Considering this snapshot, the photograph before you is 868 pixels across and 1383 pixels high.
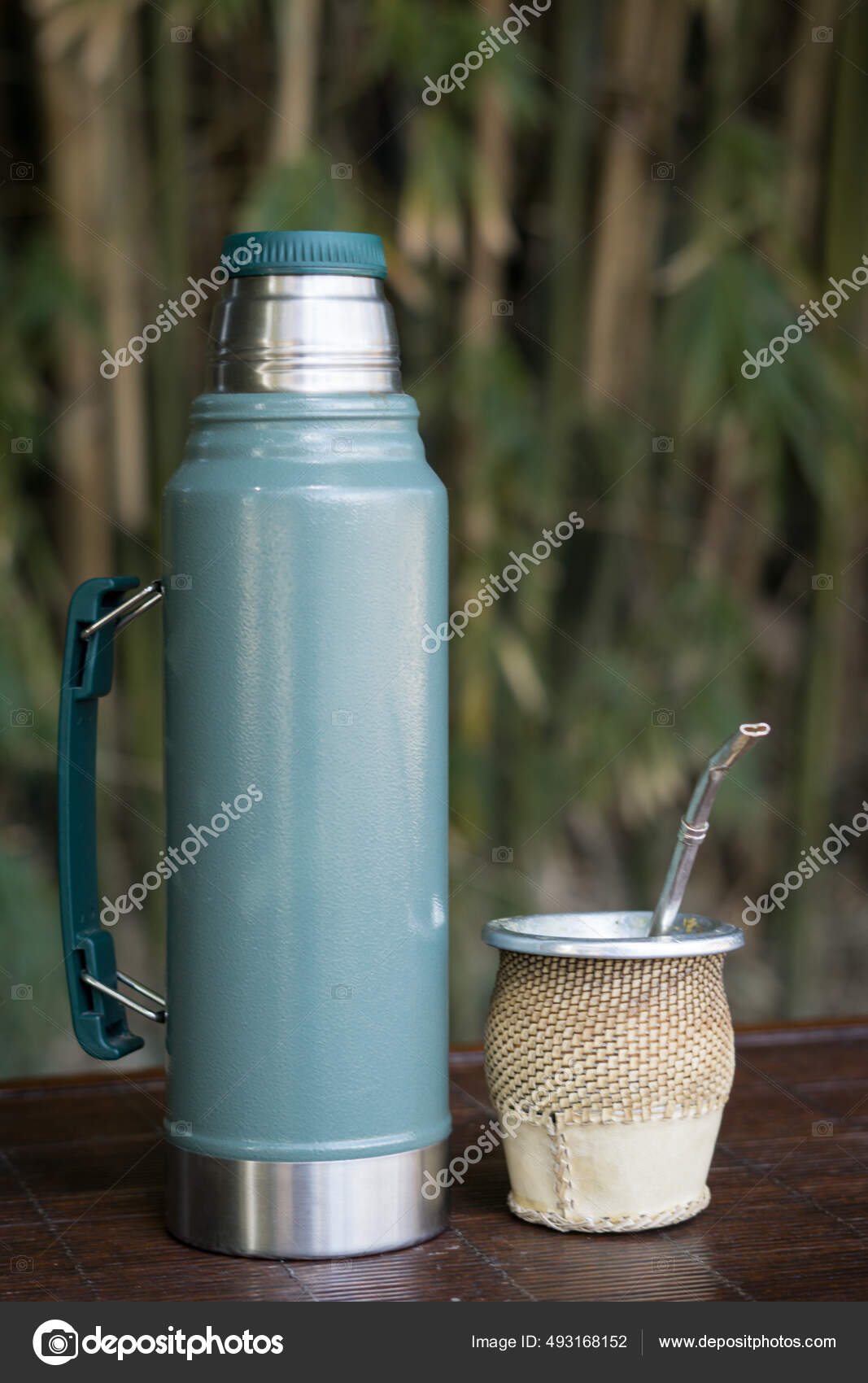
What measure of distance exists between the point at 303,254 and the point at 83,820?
35cm

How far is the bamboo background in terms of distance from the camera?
1.77 metres

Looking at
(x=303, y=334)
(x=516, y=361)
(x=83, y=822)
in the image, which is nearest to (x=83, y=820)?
(x=83, y=822)

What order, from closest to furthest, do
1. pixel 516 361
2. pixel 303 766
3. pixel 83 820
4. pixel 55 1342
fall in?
pixel 55 1342, pixel 303 766, pixel 83 820, pixel 516 361

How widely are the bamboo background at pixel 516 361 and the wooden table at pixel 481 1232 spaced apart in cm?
66

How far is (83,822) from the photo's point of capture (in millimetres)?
1039

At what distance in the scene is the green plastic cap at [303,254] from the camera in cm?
91

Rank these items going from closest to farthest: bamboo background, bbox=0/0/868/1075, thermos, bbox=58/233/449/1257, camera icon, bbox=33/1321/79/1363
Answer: camera icon, bbox=33/1321/79/1363
thermos, bbox=58/233/449/1257
bamboo background, bbox=0/0/868/1075

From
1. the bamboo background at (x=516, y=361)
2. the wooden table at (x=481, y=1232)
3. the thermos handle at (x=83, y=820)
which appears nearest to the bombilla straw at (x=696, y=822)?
the wooden table at (x=481, y=1232)

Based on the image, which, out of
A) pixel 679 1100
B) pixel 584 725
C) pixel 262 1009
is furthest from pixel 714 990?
pixel 584 725

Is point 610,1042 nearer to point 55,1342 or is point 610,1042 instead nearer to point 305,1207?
point 305,1207

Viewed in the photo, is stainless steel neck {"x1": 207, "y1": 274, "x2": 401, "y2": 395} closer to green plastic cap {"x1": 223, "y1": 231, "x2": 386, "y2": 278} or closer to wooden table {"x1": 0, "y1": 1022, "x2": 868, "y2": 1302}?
green plastic cap {"x1": 223, "y1": 231, "x2": 386, "y2": 278}

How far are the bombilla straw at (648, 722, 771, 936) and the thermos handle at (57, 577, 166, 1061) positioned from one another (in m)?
0.28

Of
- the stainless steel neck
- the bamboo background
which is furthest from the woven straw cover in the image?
the bamboo background

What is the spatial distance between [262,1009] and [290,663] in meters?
0.18
